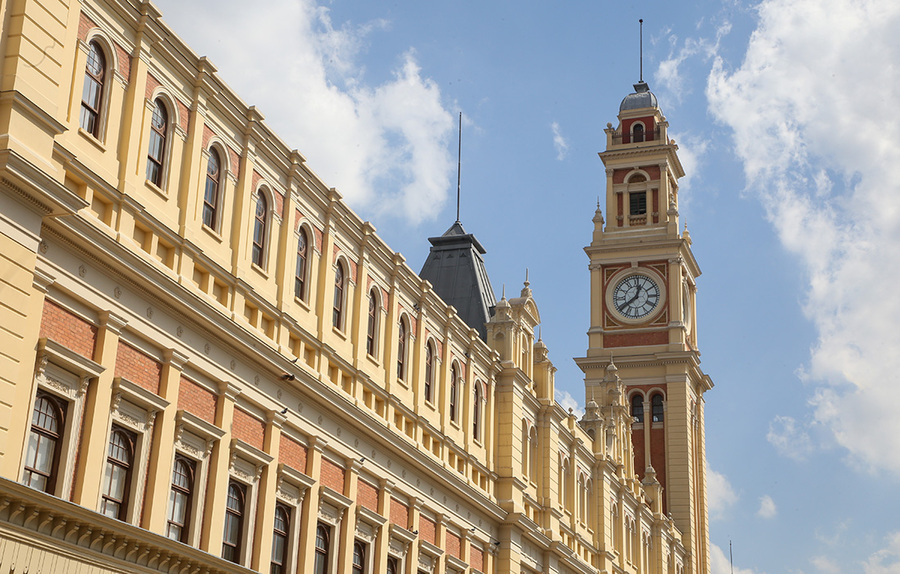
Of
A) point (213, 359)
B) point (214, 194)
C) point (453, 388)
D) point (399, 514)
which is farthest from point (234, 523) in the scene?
point (453, 388)

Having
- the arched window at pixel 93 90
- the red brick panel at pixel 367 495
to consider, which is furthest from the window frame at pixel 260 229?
the red brick panel at pixel 367 495

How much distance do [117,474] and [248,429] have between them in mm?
4325

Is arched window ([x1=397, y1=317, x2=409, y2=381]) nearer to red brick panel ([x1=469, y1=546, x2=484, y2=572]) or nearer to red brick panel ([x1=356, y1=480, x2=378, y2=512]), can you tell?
red brick panel ([x1=356, y1=480, x2=378, y2=512])

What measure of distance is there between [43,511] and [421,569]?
51.5 ft

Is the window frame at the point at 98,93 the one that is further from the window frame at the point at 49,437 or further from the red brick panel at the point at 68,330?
the window frame at the point at 49,437

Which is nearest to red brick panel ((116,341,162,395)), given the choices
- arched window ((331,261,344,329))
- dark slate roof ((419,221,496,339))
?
arched window ((331,261,344,329))

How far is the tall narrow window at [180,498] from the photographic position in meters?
23.0

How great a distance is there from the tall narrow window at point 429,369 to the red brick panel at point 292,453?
25.0ft

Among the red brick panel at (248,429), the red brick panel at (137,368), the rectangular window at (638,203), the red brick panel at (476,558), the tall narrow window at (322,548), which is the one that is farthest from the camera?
the rectangular window at (638,203)

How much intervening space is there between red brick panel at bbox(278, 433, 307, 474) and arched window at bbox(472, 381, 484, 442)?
1092cm

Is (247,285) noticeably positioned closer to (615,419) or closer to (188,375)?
(188,375)

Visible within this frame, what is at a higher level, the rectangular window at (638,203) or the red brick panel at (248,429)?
the rectangular window at (638,203)

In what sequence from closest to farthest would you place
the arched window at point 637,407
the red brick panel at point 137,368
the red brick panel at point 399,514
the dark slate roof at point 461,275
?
the red brick panel at point 137,368 < the red brick panel at point 399,514 < the dark slate roof at point 461,275 < the arched window at point 637,407

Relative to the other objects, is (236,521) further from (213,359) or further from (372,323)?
(372,323)
